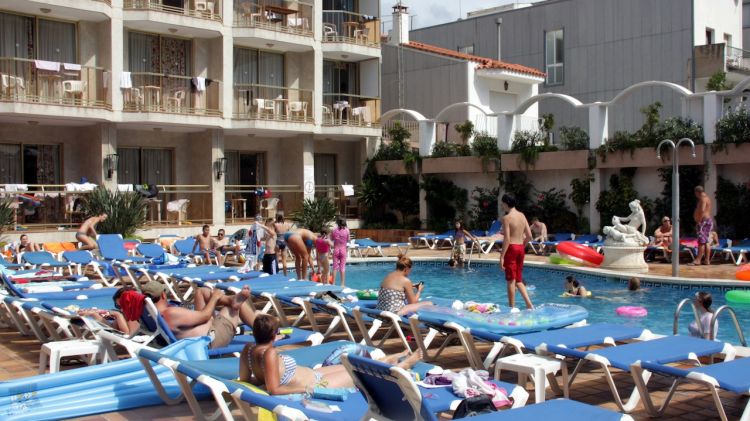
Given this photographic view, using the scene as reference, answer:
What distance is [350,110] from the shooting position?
92.1 ft

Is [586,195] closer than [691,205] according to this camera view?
No

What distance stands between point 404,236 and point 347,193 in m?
2.78

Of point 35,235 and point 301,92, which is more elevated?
point 301,92

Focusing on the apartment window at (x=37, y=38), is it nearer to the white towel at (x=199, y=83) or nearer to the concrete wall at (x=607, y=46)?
→ the white towel at (x=199, y=83)

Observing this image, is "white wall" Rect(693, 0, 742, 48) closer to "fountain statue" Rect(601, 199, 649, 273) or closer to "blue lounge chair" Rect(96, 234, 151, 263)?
"fountain statue" Rect(601, 199, 649, 273)

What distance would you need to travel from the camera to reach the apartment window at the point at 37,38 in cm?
2152

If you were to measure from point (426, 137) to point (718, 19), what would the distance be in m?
14.0

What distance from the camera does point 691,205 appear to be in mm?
20922

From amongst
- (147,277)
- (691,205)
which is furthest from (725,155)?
(147,277)

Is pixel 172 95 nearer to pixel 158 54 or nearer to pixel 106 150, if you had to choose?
pixel 158 54

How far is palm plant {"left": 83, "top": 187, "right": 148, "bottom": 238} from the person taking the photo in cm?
2097

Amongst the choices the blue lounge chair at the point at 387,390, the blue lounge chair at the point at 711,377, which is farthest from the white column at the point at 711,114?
the blue lounge chair at the point at 387,390

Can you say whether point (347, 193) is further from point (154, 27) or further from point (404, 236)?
point (154, 27)

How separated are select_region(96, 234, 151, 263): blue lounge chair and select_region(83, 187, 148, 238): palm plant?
3211 millimetres
